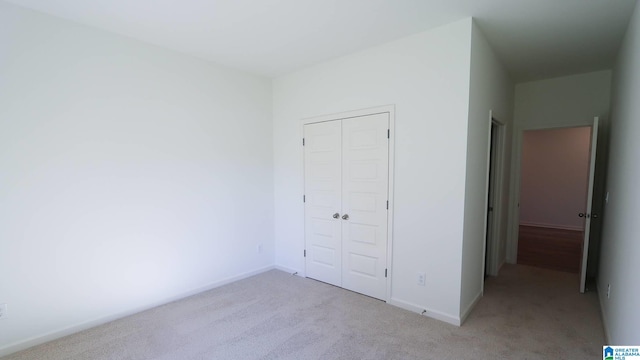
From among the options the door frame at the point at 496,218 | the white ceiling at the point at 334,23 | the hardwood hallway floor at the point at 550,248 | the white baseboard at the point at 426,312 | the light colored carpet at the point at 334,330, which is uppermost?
the white ceiling at the point at 334,23

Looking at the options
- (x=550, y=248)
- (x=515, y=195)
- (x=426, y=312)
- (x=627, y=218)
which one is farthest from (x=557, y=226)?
(x=426, y=312)

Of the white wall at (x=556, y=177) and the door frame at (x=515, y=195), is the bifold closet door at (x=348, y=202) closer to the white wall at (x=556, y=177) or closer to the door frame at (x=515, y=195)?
the door frame at (x=515, y=195)

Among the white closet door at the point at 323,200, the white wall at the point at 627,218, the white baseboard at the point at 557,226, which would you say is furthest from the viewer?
the white baseboard at the point at 557,226

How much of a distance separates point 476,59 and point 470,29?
1.00 ft

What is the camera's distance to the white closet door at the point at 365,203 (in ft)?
10.4

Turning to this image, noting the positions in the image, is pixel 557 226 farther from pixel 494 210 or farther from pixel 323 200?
pixel 323 200

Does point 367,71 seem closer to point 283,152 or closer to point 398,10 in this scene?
point 398,10

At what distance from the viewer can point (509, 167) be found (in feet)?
14.4

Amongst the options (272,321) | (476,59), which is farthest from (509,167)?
(272,321)

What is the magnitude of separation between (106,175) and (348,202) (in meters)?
2.56

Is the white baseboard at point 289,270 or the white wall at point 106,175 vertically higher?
the white wall at point 106,175

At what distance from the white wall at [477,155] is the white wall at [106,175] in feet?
9.12

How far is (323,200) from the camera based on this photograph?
376 cm

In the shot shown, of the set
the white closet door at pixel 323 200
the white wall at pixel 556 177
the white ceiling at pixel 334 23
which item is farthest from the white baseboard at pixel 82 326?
the white wall at pixel 556 177
